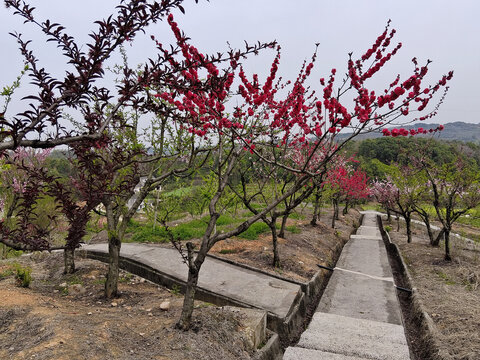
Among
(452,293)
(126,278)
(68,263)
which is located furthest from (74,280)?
(452,293)

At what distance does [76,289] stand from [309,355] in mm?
4824

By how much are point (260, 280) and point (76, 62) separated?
20.2ft

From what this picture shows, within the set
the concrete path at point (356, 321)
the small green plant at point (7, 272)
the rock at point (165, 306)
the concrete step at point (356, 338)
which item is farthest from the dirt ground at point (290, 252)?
the small green plant at point (7, 272)

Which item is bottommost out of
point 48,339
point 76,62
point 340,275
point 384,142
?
point 340,275

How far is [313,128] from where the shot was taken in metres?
5.84

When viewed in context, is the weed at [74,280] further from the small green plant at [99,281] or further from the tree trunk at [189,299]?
the tree trunk at [189,299]

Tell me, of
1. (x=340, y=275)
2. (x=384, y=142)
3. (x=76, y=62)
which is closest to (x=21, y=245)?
(x=76, y=62)

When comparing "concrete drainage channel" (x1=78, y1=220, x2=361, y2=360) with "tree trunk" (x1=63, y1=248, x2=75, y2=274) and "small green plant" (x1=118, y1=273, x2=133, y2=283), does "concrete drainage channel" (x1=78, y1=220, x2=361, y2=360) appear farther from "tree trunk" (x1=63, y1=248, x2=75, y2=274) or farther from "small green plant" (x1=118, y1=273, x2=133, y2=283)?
"tree trunk" (x1=63, y1=248, x2=75, y2=274)

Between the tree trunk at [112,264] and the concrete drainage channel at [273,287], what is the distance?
4.58 feet

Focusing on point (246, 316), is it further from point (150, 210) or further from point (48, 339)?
point (150, 210)

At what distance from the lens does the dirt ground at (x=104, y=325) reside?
3350 millimetres

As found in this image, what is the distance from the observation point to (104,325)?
12.8 feet

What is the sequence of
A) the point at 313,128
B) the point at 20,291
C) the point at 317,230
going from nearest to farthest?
the point at 20,291
the point at 313,128
the point at 317,230

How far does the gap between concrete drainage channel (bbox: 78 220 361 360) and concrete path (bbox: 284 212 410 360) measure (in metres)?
0.29
